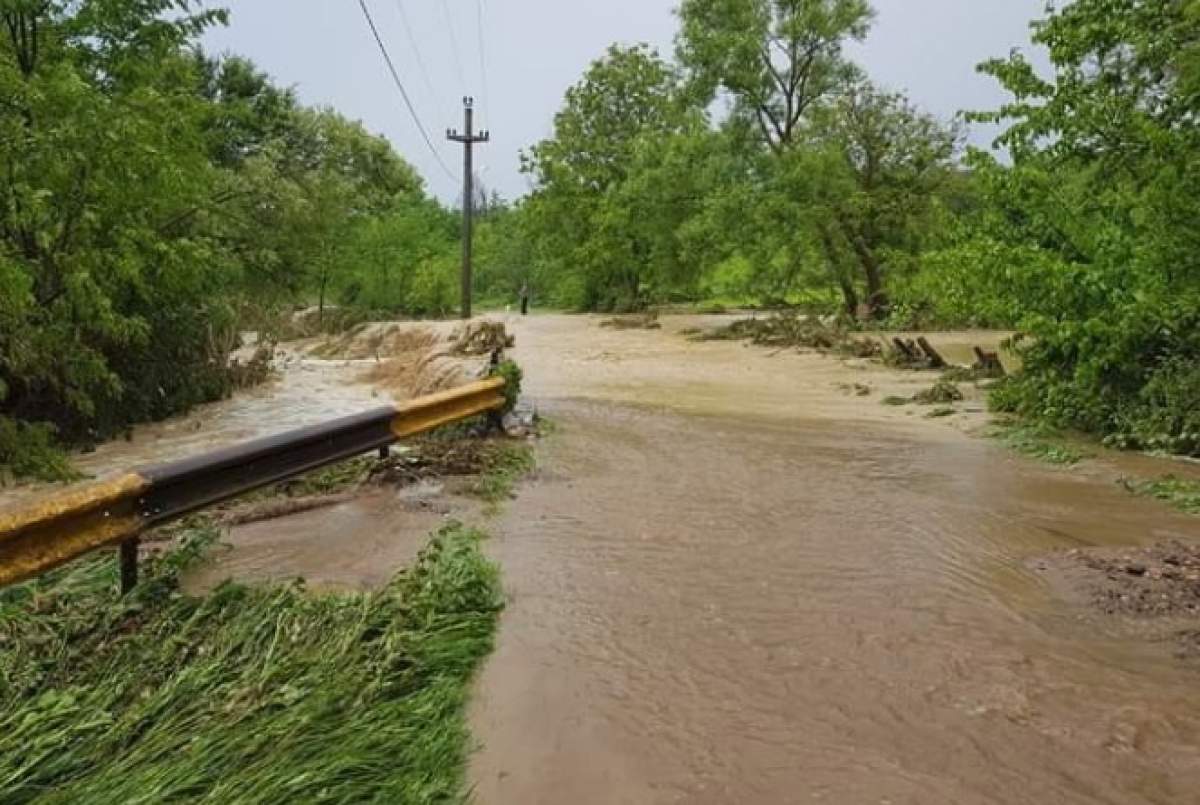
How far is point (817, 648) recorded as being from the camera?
4.17 m

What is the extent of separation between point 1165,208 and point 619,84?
3513cm

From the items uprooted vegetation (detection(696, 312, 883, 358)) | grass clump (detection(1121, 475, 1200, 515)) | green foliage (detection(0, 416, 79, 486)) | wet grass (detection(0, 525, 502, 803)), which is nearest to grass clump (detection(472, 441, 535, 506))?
wet grass (detection(0, 525, 502, 803))

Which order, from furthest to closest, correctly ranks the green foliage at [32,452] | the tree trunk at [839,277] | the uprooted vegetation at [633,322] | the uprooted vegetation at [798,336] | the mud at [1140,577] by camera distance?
1. the uprooted vegetation at [633,322]
2. the tree trunk at [839,277]
3. the uprooted vegetation at [798,336]
4. the green foliage at [32,452]
5. the mud at [1140,577]

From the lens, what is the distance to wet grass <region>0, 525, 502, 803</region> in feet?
9.06

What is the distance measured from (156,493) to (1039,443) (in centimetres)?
892

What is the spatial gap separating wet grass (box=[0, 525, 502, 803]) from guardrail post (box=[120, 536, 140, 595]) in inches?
4.9

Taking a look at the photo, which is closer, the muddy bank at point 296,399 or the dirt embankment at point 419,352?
the muddy bank at point 296,399

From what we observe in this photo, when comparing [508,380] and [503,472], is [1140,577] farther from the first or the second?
[508,380]

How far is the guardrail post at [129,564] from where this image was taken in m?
4.45

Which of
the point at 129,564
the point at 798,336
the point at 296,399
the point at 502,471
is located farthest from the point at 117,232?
the point at 798,336

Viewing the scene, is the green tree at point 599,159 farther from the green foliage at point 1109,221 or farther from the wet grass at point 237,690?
the wet grass at point 237,690

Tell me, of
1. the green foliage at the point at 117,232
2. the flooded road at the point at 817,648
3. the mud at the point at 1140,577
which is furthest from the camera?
the green foliage at the point at 117,232

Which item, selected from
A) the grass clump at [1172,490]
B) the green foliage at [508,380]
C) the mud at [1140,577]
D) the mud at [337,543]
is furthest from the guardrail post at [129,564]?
the grass clump at [1172,490]

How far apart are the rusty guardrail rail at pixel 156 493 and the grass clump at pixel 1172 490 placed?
628 centimetres
